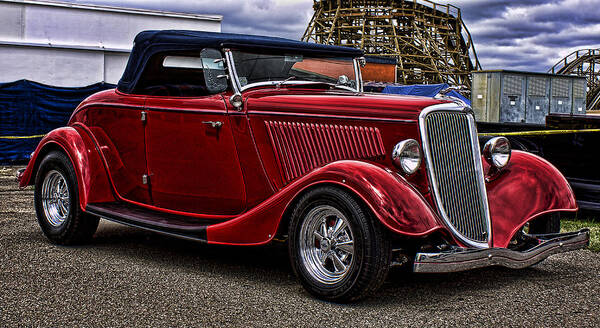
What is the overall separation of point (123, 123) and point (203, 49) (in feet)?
3.59

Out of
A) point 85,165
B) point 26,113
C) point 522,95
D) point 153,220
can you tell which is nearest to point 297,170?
point 153,220

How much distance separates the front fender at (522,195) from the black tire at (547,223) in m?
0.21

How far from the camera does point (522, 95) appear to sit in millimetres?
31703

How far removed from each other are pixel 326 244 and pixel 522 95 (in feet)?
96.2

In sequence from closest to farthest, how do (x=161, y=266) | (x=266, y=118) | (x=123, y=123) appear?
(x=266, y=118) → (x=161, y=266) → (x=123, y=123)

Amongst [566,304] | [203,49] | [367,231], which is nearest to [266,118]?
[203,49]

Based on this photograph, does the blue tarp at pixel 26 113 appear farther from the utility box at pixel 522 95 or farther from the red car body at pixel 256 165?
the utility box at pixel 522 95

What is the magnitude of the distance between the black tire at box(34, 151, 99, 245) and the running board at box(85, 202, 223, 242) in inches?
11.0

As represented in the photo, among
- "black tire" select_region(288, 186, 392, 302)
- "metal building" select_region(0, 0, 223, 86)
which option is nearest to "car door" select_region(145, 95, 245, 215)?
"black tire" select_region(288, 186, 392, 302)

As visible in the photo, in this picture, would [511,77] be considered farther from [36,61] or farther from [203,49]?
[203,49]

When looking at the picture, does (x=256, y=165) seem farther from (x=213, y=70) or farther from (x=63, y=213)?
(x=63, y=213)

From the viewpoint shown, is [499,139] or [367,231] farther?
[499,139]

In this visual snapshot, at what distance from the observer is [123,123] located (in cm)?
611

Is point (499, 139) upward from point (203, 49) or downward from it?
downward
